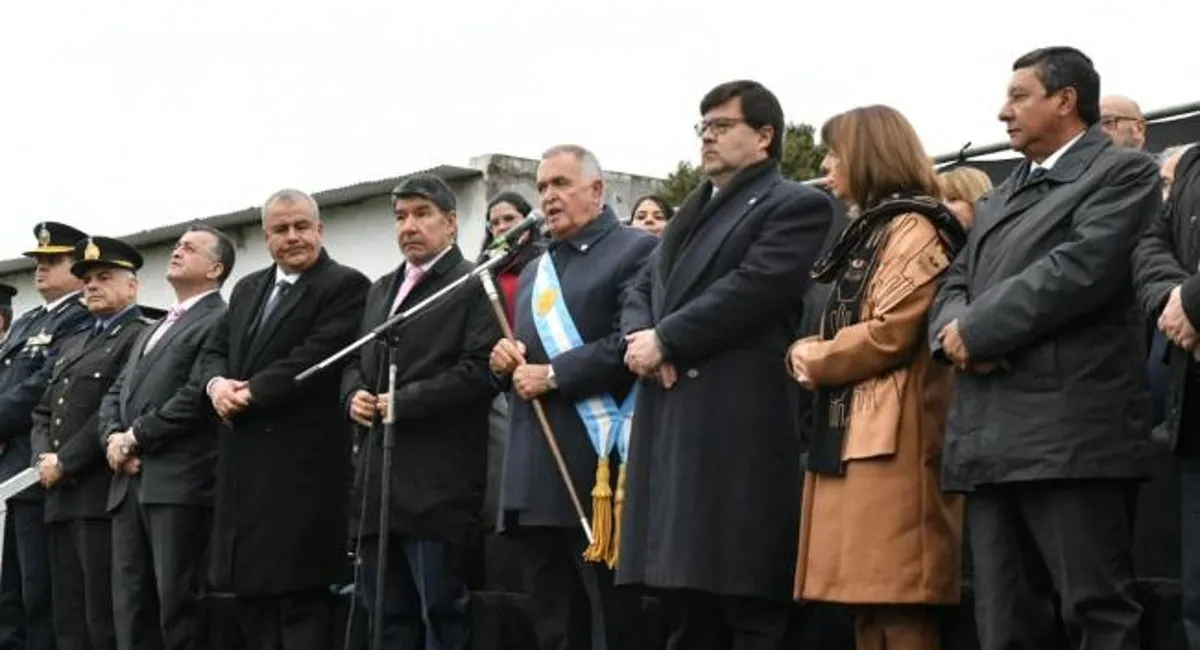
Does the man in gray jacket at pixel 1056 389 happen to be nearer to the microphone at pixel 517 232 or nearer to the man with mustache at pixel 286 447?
the microphone at pixel 517 232

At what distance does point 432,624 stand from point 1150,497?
9.13 feet

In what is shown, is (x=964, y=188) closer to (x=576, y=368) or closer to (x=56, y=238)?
(x=576, y=368)

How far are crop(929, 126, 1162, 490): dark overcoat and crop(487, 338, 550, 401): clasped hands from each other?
70.0 inches

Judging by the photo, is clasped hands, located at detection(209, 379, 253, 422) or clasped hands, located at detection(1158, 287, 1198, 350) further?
clasped hands, located at detection(209, 379, 253, 422)

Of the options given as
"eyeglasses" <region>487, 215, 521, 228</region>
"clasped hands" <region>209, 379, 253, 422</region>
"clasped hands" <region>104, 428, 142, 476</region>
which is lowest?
"clasped hands" <region>104, 428, 142, 476</region>

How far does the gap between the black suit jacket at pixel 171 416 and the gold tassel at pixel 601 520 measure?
2.46 meters

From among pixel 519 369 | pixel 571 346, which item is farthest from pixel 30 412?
pixel 571 346

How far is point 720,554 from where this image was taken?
19.5ft

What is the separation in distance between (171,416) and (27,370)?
7.92ft

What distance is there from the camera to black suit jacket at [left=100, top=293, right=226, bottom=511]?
331 inches

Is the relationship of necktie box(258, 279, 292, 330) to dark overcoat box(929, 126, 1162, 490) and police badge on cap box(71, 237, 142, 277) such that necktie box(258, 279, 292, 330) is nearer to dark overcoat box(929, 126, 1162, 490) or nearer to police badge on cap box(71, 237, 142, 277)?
police badge on cap box(71, 237, 142, 277)

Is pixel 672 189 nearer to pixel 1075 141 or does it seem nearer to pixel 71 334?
pixel 71 334

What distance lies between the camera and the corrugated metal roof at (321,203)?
13.3 m

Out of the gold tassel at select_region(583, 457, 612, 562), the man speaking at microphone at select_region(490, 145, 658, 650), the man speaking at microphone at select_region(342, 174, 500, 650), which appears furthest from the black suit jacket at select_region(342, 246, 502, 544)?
the gold tassel at select_region(583, 457, 612, 562)
